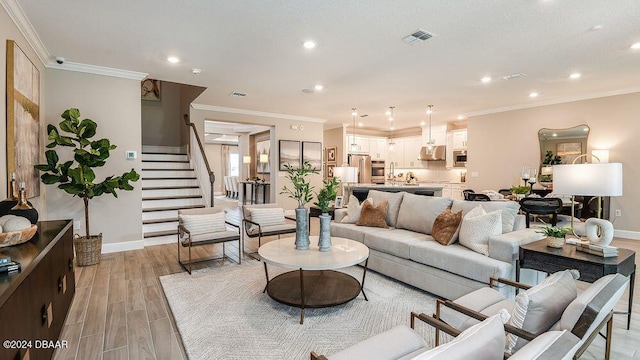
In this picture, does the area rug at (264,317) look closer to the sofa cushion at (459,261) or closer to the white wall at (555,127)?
the sofa cushion at (459,261)

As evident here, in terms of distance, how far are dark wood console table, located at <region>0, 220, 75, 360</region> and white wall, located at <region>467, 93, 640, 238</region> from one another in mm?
8000

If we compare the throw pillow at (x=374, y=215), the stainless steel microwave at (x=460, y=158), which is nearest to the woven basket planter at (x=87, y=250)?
the throw pillow at (x=374, y=215)

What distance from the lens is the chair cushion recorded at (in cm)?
94

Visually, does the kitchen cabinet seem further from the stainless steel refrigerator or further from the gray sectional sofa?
the gray sectional sofa

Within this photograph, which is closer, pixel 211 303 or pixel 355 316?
pixel 355 316

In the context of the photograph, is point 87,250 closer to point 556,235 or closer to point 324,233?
point 324,233

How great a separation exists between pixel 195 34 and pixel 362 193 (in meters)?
4.02

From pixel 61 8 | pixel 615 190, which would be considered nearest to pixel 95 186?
A: pixel 61 8

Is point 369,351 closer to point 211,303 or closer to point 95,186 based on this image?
point 211,303

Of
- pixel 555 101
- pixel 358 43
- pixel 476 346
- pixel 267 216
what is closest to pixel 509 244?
pixel 476 346

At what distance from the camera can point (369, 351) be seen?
1310 mm

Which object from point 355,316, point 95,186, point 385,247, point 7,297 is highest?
point 95,186

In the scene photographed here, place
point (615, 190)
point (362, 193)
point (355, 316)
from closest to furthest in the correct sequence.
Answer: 1. point (615, 190)
2. point (355, 316)
3. point (362, 193)

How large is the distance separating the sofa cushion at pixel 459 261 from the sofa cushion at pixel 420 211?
45cm
